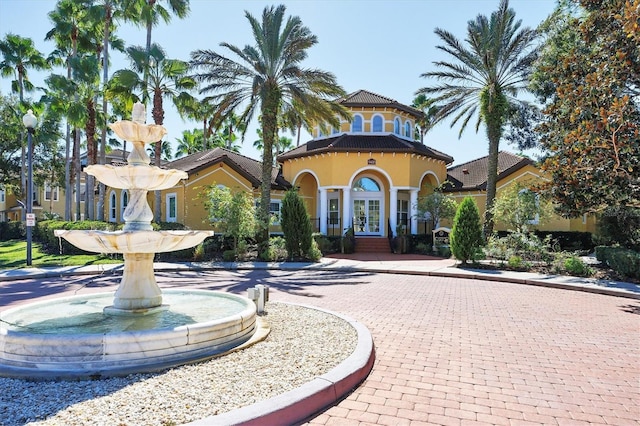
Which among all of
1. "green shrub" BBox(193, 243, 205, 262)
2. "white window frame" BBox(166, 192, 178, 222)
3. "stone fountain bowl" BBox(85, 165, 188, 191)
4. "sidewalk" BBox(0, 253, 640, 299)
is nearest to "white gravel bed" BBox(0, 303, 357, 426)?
"stone fountain bowl" BBox(85, 165, 188, 191)

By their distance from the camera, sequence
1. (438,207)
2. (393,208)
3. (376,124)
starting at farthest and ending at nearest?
(376,124), (393,208), (438,207)

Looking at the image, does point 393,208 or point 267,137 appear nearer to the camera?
point 267,137

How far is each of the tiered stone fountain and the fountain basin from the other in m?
0.01

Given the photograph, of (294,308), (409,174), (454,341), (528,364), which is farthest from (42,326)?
(409,174)

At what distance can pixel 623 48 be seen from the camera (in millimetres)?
11703

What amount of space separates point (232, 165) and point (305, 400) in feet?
74.3

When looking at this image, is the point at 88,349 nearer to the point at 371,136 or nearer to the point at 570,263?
the point at 570,263


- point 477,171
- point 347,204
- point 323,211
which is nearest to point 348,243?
point 347,204

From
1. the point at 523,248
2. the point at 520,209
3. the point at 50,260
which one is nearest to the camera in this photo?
the point at 523,248

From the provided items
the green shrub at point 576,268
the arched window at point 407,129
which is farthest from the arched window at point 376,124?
the green shrub at point 576,268

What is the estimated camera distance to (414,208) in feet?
86.7

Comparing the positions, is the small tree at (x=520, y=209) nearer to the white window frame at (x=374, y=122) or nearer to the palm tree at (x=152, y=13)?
the white window frame at (x=374, y=122)

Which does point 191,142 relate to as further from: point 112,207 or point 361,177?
point 361,177

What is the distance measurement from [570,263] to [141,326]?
14.6 meters
